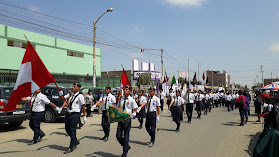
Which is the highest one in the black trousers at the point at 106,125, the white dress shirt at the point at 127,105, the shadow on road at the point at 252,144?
the white dress shirt at the point at 127,105

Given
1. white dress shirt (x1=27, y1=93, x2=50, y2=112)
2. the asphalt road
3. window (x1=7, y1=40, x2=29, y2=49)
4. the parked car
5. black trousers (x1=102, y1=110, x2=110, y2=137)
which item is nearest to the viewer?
the asphalt road

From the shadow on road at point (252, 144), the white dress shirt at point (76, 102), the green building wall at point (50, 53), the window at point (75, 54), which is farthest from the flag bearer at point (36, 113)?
the window at point (75, 54)

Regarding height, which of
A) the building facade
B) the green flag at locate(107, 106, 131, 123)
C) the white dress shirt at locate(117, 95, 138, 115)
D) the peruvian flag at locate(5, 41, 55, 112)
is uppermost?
the building facade

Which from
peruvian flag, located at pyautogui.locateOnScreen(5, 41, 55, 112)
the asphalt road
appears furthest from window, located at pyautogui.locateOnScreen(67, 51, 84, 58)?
peruvian flag, located at pyautogui.locateOnScreen(5, 41, 55, 112)

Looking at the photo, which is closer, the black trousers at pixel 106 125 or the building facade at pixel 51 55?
the black trousers at pixel 106 125

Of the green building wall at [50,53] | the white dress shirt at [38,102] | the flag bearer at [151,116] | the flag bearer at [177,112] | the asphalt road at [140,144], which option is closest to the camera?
the asphalt road at [140,144]

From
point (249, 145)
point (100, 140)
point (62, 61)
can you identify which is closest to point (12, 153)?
point (100, 140)

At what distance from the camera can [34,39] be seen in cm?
3058

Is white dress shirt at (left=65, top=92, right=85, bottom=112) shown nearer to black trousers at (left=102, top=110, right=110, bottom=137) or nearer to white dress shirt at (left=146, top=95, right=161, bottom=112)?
black trousers at (left=102, top=110, right=110, bottom=137)

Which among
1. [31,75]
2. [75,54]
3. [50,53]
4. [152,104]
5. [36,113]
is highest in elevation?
[75,54]

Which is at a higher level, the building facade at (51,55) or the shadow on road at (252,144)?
the building facade at (51,55)

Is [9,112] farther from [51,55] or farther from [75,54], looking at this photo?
Answer: [75,54]

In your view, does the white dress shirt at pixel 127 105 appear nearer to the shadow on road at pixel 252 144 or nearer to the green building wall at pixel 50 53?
the shadow on road at pixel 252 144

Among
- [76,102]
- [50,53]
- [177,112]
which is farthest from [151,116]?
[50,53]
